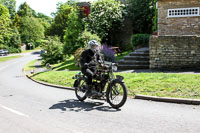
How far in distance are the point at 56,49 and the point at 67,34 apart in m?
Result: 6.34

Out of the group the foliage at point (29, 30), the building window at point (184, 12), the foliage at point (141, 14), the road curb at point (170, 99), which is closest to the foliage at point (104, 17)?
the foliage at point (141, 14)

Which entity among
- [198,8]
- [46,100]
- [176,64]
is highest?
[198,8]

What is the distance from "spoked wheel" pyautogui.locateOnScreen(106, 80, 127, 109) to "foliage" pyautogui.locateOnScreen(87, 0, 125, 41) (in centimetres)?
1879

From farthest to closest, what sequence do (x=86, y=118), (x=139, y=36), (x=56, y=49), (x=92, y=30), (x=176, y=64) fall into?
(x=56, y=49) < (x=92, y=30) < (x=139, y=36) < (x=176, y=64) < (x=86, y=118)

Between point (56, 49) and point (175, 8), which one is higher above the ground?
point (175, 8)

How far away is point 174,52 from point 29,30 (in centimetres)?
7087

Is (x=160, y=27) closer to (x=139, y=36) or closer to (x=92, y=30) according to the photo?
(x=139, y=36)

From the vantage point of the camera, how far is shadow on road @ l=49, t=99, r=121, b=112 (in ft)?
21.6

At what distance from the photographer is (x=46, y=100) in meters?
8.32

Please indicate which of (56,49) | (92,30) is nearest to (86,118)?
(92,30)

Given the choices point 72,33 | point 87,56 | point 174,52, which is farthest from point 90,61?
point 72,33

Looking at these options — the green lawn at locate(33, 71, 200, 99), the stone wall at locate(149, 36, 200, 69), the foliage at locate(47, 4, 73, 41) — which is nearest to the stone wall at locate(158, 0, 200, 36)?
the stone wall at locate(149, 36, 200, 69)

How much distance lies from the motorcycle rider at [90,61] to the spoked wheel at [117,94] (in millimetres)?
787

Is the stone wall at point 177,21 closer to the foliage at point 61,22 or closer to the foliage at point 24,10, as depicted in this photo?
the foliage at point 61,22
